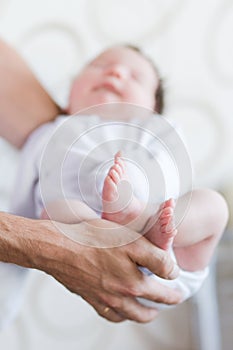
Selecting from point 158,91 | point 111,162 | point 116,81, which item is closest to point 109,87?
point 116,81

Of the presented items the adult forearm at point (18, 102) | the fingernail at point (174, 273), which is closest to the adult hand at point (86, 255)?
the fingernail at point (174, 273)

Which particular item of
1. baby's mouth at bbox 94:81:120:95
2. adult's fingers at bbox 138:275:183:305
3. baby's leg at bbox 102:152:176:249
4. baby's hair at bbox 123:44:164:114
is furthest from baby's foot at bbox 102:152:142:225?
baby's hair at bbox 123:44:164:114

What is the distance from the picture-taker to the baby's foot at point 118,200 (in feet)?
2.20

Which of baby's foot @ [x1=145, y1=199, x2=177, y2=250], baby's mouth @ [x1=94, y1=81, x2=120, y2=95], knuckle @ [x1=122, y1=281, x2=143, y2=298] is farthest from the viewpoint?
baby's mouth @ [x1=94, y1=81, x2=120, y2=95]

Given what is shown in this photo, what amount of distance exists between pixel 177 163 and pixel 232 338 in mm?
728

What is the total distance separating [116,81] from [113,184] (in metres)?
0.34

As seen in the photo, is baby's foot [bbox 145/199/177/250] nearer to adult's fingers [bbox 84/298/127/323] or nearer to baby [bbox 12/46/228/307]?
baby [bbox 12/46/228/307]

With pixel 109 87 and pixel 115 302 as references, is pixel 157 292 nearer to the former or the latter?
pixel 115 302

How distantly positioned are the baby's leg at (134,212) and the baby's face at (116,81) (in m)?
0.28

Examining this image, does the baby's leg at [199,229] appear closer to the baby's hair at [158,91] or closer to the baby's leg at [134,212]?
the baby's leg at [134,212]

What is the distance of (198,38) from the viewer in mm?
1279

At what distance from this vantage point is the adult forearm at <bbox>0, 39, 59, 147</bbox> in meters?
0.99

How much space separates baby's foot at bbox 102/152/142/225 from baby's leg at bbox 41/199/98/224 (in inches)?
1.3

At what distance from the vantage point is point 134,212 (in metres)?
0.70
